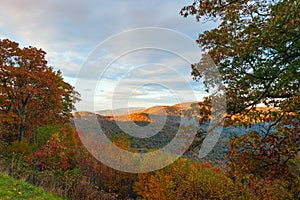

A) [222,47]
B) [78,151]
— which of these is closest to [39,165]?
[78,151]

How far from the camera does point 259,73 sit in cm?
530

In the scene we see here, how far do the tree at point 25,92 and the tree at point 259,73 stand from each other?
17348 millimetres

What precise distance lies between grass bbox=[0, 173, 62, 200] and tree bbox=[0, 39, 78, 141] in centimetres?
1272

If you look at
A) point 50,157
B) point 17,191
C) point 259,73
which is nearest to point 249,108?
point 259,73

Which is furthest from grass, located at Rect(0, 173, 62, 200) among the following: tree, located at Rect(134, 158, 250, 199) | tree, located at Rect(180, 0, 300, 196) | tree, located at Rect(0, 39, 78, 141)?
tree, located at Rect(0, 39, 78, 141)

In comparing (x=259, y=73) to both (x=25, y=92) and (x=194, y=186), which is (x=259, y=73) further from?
(x=25, y=92)

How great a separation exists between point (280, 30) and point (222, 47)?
1944 millimetres

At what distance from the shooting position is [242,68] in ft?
18.9

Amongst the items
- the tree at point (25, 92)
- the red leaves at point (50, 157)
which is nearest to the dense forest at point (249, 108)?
the red leaves at point (50, 157)

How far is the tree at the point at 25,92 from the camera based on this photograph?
19438 millimetres

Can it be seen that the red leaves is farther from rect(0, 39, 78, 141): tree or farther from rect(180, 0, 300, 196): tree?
rect(180, 0, 300, 196): tree

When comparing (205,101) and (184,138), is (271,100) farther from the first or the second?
(184,138)

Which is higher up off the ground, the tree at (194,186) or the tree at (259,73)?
the tree at (259,73)

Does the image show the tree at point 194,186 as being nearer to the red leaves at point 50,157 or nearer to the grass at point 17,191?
the red leaves at point 50,157
